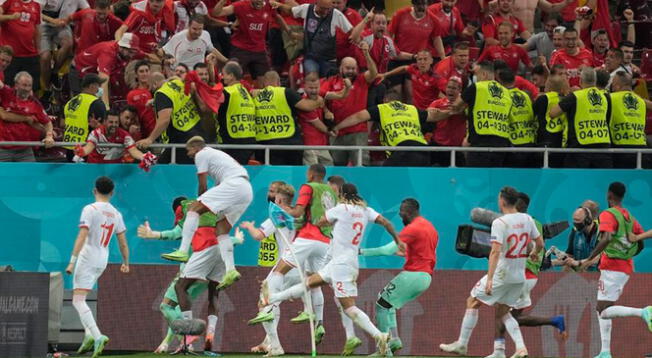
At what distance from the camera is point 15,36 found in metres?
22.6

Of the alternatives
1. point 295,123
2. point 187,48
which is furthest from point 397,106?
point 187,48

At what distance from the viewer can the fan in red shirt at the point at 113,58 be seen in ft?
72.4

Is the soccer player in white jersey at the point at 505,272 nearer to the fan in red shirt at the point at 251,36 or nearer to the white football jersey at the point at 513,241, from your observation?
the white football jersey at the point at 513,241

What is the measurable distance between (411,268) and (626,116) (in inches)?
194

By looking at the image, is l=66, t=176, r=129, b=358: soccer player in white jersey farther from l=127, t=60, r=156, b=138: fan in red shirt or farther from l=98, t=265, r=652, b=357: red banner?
l=127, t=60, r=156, b=138: fan in red shirt

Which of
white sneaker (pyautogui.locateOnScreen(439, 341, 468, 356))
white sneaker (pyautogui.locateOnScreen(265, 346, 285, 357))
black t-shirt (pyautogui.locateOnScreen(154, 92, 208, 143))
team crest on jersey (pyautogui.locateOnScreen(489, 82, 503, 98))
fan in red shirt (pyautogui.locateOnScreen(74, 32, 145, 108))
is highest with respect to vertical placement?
fan in red shirt (pyautogui.locateOnScreen(74, 32, 145, 108))

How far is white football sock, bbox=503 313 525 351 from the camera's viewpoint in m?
17.2

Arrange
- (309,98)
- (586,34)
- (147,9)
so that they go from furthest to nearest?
(586,34) < (147,9) < (309,98)

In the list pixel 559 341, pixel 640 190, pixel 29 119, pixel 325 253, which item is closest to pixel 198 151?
pixel 325 253

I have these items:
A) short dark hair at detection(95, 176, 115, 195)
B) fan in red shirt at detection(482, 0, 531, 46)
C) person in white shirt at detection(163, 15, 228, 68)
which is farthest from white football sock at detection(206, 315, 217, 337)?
fan in red shirt at detection(482, 0, 531, 46)

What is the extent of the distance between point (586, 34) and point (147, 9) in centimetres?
744

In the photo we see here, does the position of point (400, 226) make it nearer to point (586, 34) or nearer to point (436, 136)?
point (436, 136)

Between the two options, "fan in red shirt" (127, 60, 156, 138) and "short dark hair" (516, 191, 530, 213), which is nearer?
"short dark hair" (516, 191, 530, 213)

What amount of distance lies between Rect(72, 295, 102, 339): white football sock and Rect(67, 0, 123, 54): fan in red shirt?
636 cm
